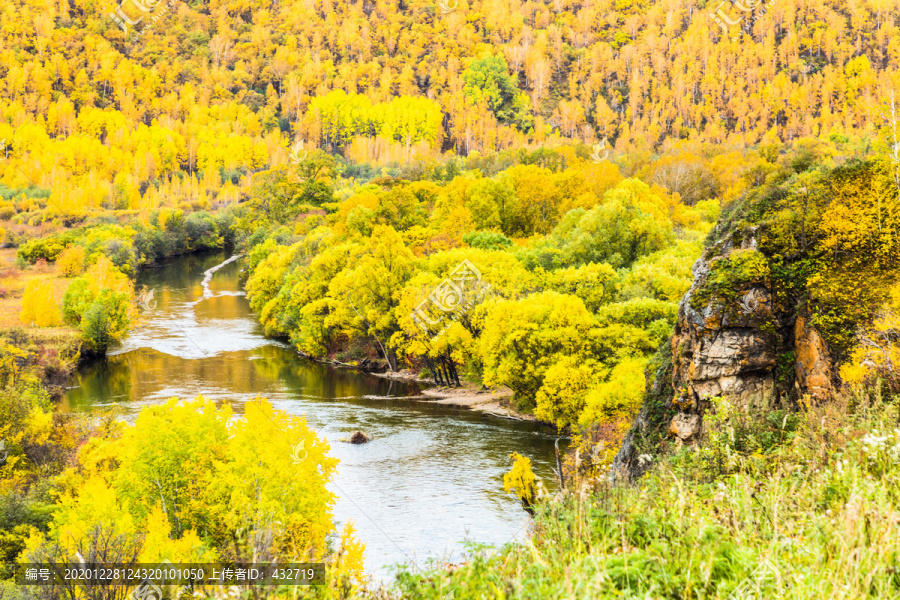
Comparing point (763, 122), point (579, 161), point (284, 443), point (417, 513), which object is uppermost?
point (763, 122)

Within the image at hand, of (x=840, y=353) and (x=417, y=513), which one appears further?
(x=417, y=513)

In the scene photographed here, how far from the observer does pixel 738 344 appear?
64.0ft

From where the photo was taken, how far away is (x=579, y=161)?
3243 inches

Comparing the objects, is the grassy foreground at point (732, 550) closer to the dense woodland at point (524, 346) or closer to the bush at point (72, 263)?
the dense woodland at point (524, 346)

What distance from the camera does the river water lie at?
2536 centimetres

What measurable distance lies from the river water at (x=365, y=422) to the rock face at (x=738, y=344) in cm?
732

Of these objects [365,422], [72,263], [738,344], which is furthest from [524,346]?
[72,263]

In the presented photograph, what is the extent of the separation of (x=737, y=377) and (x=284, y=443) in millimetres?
14888

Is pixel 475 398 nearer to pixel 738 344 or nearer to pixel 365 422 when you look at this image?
pixel 365 422

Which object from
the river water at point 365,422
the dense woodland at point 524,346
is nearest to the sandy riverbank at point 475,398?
the dense woodland at point 524,346

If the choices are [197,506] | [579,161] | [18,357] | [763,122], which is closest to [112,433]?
[197,506]

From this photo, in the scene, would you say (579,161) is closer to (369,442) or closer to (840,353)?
(369,442)

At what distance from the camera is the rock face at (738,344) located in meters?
19.1

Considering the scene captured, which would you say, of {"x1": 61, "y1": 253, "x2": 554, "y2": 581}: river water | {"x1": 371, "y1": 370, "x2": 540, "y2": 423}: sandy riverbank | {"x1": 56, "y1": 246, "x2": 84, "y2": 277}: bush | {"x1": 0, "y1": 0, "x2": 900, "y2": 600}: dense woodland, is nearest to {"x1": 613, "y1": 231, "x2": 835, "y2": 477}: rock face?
{"x1": 0, "y1": 0, "x2": 900, "y2": 600}: dense woodland
